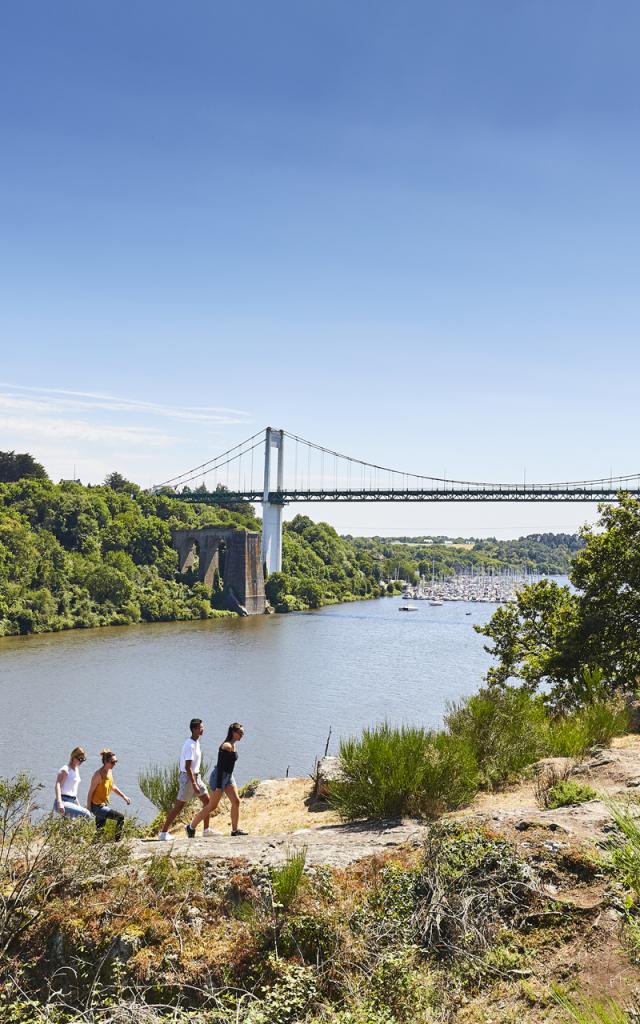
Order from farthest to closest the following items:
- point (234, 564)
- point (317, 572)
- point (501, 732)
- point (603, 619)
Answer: point (317, 572) < point (234, 564) < point (603, 619) < point (501, 732)

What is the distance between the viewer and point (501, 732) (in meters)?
8.33

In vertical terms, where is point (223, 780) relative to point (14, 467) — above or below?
below

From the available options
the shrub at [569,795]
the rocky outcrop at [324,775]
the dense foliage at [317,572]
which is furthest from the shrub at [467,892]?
the dense foliage at [317,572]

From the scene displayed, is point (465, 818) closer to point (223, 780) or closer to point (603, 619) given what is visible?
point (223, 780)

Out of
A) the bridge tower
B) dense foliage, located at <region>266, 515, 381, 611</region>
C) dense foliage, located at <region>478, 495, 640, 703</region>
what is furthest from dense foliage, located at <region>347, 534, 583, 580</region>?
dense foliage, located at <region>478, 495, 640, 703</region>

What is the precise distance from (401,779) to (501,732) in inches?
84.0

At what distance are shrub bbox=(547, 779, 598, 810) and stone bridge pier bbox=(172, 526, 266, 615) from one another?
194 feet

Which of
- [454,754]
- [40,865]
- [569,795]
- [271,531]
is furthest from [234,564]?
[40,865]

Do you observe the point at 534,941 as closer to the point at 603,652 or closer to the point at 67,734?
the point at 603,652

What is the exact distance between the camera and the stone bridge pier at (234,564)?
2589 inches

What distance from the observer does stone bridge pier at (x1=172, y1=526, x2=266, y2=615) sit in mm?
65750

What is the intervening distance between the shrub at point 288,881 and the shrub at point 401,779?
171cm

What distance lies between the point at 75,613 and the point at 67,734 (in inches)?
1216

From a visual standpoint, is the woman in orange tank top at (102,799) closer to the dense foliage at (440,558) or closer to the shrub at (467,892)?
the shrub at (467,892)
